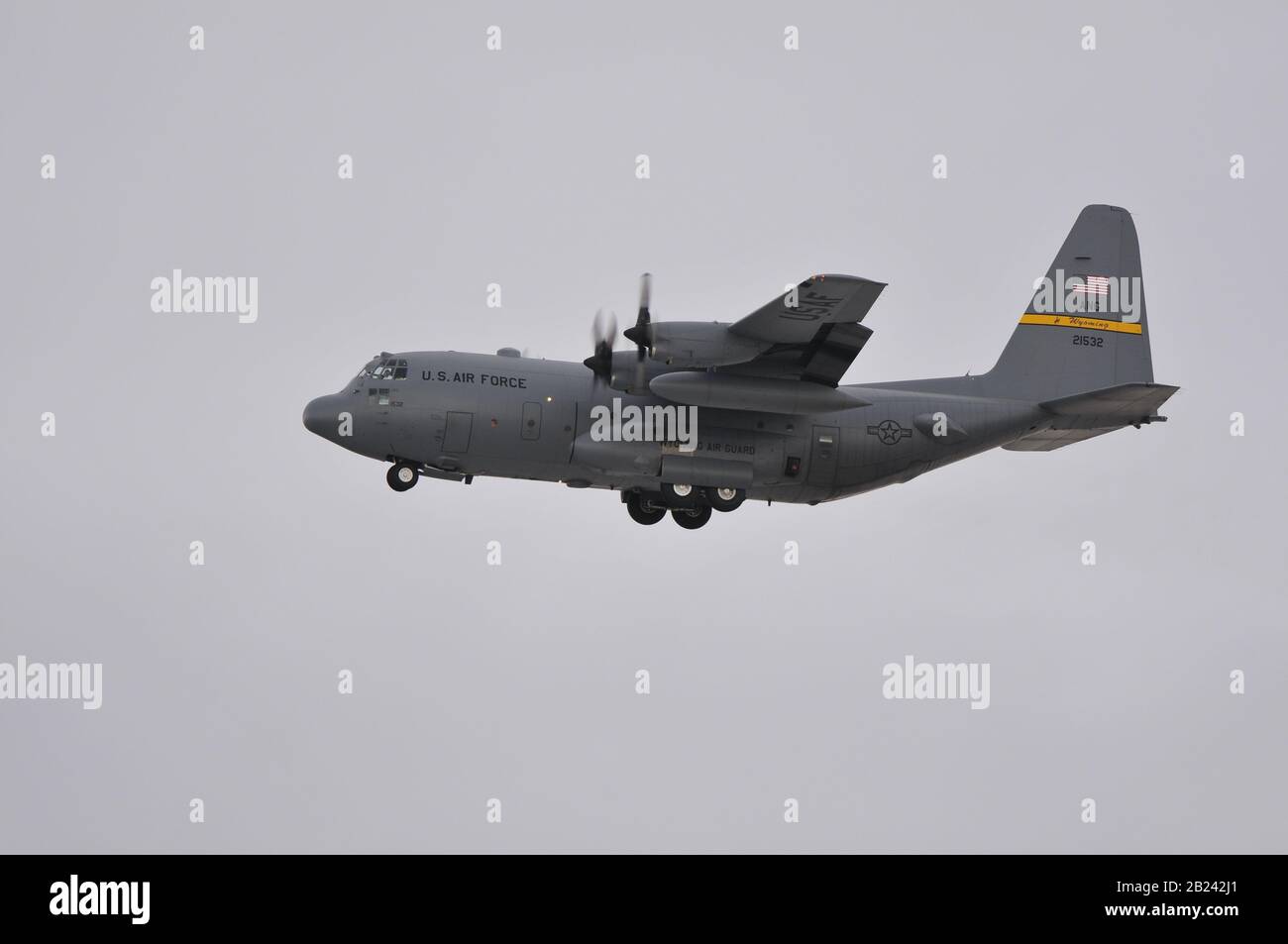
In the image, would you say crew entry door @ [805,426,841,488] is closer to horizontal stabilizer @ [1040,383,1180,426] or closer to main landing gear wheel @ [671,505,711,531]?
main landing gear wheel @ [671,505,711,531]

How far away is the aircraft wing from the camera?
1066 inches

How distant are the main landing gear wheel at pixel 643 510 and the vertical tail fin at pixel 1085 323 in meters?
7.25

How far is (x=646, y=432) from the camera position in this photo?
30047 millimetres

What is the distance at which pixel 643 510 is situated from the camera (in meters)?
31.6

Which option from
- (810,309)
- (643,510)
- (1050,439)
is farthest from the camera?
(1050,439)

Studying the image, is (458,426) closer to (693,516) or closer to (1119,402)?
(693,516)

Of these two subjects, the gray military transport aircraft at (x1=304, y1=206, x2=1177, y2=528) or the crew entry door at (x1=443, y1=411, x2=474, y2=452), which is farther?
the crew entry door at (x1=443, y1=411, x2=474, y2=452)

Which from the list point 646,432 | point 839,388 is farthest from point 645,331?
point 839,388

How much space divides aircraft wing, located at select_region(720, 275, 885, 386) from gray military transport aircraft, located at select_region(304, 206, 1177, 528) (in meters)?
0.04

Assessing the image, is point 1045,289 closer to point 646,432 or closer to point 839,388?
point 839,388

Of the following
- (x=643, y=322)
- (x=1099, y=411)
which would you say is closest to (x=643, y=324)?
(x=643, y=322)

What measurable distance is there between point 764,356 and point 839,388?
2138 mm

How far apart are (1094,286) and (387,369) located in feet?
48.6

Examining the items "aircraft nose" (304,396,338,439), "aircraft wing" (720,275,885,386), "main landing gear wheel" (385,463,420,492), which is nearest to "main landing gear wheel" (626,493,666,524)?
"aircraft wing" (720,275,885,386)
